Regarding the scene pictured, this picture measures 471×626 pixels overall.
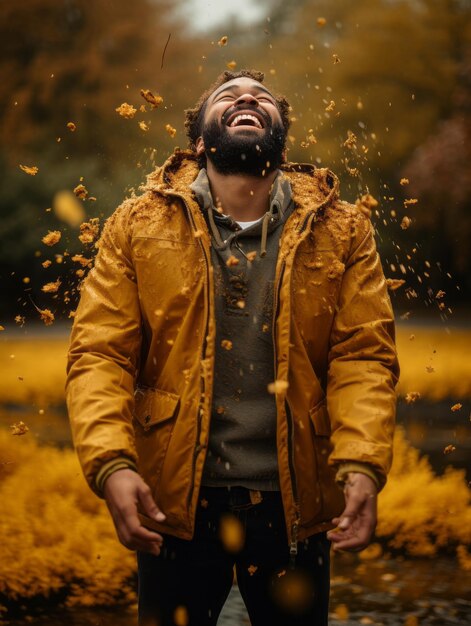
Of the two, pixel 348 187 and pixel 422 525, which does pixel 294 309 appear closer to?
pixel 422 525

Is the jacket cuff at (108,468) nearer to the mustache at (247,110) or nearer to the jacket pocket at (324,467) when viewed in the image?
the jacket pocket at (324,467)

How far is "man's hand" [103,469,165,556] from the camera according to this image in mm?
2316

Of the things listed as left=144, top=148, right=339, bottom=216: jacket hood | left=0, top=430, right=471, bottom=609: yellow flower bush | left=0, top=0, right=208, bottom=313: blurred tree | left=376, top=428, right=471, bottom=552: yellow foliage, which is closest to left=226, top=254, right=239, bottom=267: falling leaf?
left=144, top=148, right=339, bottom=216: jacket hood

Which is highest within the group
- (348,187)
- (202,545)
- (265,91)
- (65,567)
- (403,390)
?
(348,187)

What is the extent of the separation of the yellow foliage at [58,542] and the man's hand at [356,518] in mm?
2472

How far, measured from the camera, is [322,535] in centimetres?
275

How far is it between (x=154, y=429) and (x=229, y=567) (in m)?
0.46

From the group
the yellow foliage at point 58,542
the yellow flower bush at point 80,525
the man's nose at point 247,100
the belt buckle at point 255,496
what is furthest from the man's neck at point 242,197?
the yellow flower bush at point 80,525

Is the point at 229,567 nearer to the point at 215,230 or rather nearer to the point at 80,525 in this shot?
the point at 215,230

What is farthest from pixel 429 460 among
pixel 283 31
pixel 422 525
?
pixel 283 31

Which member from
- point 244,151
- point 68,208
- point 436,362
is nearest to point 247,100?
point 244,151

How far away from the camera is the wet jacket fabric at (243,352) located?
2598 millimetres

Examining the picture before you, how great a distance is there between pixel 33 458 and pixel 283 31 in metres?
26.3

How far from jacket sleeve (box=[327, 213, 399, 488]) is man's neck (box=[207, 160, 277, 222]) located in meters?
0.31
